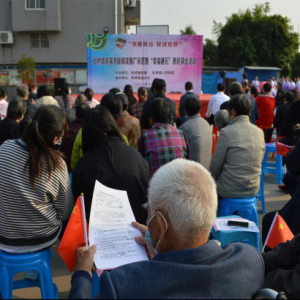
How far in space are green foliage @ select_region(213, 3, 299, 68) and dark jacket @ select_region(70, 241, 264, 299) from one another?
34.1 meters

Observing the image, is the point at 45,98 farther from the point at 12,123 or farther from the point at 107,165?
the point at 107,165

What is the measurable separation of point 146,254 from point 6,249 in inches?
47.5

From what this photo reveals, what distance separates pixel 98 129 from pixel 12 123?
7.92ft

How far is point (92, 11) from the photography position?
82.7ft

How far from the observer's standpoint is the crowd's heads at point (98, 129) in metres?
2.41

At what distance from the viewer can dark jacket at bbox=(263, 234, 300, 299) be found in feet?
5.25

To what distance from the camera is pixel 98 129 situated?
7.91 feet

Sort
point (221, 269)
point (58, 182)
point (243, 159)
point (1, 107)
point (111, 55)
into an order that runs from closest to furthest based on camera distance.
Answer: point (221, 269)
point (58, 182)
point (243, 159)
point (1, 107)
point (111, 55)

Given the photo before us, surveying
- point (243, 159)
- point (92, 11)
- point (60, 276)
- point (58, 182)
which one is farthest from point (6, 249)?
point (92, 11)

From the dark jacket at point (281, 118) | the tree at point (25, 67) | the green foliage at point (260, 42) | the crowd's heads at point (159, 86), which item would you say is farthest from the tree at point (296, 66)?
the crowd's heads at point (159, 86)

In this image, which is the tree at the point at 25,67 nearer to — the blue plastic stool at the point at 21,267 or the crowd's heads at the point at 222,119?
the crowd's heads at the point at 222,119

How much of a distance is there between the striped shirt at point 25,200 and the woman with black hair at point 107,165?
0.14 metres

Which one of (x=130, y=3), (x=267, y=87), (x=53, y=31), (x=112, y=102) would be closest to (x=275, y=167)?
(x=267, y=87)

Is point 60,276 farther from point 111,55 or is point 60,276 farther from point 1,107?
point 111,55
